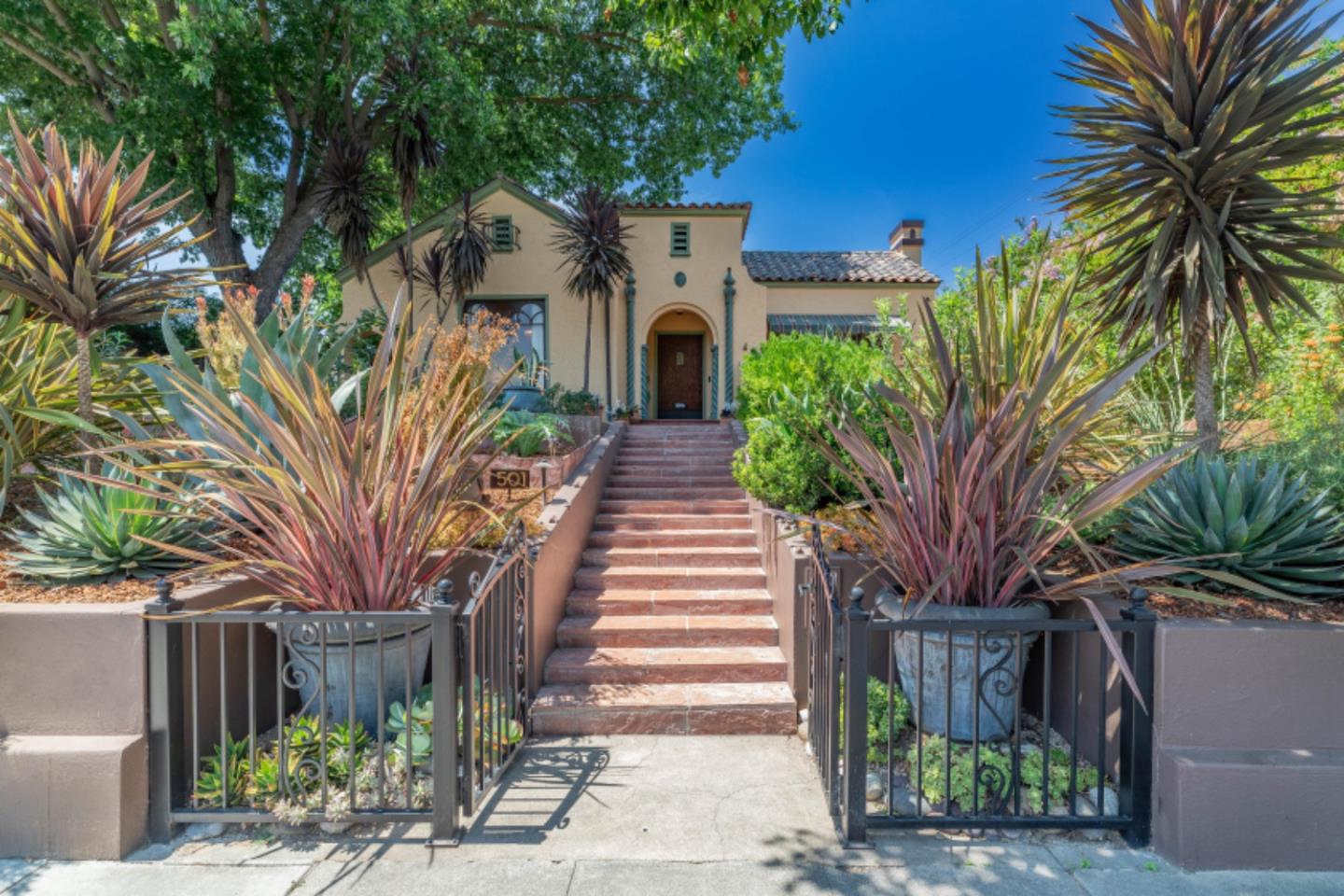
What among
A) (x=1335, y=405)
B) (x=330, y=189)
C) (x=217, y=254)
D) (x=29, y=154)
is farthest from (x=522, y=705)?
(x=217, y=254)

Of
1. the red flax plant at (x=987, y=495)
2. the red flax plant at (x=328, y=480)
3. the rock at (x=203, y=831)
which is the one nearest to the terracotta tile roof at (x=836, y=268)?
the red flax plant at (x=987, y=495)

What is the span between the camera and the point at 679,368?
49.5 feet

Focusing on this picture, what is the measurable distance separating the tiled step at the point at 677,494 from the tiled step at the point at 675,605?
6.45 feet

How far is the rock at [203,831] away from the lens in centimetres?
291

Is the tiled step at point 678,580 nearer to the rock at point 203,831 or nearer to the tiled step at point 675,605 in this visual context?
the tiled step at point 675,605

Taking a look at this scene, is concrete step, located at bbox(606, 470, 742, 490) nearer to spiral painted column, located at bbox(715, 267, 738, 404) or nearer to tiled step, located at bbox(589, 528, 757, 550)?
tiled step, located at bbox(589, 528, 757, 550)

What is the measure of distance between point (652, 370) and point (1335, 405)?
1135 cm

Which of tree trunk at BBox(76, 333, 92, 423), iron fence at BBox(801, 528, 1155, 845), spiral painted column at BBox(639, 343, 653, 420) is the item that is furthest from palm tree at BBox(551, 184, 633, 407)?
iron fence at BBox(801, 528, 1155, 845)

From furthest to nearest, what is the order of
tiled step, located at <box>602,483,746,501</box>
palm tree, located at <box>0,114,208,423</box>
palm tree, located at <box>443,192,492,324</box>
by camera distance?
palm tree, located at <box>443,192,492,324</box> → tiled step, located at <box>602,483,746,501</box> → palm tree, located at <box>0,114,208,423</box>

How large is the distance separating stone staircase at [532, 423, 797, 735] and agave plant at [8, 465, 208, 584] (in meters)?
2.27

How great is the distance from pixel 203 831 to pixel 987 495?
158 inches

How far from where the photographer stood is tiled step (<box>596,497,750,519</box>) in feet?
21.9

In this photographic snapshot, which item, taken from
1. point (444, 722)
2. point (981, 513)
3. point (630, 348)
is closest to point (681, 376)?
point (630, 348)

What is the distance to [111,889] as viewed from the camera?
101 inches
